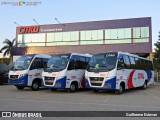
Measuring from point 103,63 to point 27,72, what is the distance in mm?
5634

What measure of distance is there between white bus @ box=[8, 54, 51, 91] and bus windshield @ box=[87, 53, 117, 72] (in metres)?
4.60

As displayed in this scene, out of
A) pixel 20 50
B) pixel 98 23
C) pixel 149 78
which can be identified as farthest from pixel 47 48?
pixel 149 78

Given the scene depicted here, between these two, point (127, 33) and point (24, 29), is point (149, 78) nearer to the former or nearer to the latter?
point (127, 33)

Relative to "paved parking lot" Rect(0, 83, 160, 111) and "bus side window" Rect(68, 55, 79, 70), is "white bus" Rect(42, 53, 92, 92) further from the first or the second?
"paved parking lot" Rect(0, 83, 160, 111)

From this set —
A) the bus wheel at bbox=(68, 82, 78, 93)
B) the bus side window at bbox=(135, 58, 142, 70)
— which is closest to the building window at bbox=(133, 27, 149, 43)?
the bus side window at bbox=(135, 58, 142, 70)

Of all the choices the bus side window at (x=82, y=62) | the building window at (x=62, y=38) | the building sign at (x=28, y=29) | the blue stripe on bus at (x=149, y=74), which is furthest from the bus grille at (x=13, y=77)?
the building sign at (x=28, y=29)

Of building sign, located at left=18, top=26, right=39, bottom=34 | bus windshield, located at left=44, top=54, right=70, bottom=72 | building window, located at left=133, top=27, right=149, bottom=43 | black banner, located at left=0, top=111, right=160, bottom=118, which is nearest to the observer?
black banner, located at left=0, top=111, right=160, bottom=118

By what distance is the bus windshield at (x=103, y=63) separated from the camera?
55.3 feet

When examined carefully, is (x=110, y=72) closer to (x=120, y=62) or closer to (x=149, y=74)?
(x=120, y=62)

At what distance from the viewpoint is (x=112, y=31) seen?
46.4 m

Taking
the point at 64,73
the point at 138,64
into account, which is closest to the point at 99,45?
the point at 138,64

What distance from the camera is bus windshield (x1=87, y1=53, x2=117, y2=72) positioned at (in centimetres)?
1684

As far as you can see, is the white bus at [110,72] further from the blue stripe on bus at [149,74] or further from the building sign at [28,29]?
the building sign at [28,29]

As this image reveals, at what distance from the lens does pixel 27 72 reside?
18984 mm
